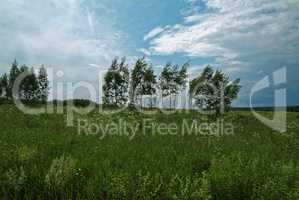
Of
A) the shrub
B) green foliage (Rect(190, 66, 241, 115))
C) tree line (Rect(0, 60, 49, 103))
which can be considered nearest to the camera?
the shrub

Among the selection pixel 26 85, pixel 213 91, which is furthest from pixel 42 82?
pixel 213 91

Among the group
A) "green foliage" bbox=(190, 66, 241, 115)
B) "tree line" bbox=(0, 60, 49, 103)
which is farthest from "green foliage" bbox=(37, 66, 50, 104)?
"green foliage" bbox=(190, 66, 241, 115)

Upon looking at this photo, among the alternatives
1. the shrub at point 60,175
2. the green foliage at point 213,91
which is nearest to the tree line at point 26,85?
the green foliage at point 213,91

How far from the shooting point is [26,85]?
63.9 m

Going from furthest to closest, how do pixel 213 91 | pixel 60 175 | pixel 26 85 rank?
pixel 26 85 < pixel 213 91 < pixel 60 175

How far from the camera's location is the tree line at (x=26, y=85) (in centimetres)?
6394

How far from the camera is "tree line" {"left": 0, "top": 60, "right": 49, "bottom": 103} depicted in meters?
63.9

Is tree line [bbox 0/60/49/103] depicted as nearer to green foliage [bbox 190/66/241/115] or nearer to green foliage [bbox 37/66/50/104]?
green foliage [bbox 37/66/50/104]

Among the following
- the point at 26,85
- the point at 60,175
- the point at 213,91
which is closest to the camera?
the point at 60,175

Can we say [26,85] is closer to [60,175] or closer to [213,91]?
[213,91]

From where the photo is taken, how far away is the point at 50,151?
5785 millimetres

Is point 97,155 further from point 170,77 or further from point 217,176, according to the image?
point 170,77

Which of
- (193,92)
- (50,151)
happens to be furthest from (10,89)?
(50,151)

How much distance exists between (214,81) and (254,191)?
4448 cm
